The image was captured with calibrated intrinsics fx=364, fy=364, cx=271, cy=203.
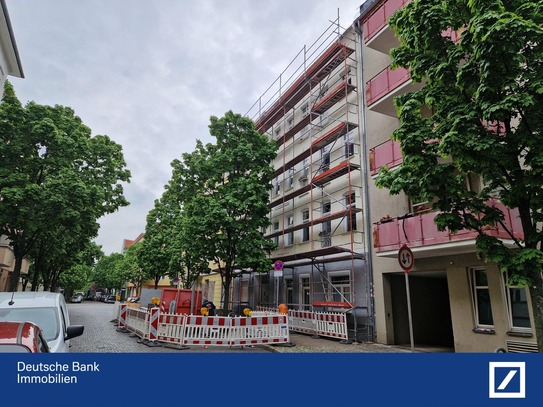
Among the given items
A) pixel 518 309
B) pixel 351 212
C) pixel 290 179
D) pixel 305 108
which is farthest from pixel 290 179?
pixel 518 309

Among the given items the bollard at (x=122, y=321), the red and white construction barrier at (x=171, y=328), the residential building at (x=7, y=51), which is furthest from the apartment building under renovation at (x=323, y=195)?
the residential building at (x=7, y=51)

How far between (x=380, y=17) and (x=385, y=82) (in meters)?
3.25

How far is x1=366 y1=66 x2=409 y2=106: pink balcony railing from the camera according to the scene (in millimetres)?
13727

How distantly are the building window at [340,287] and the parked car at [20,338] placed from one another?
43.1 ft

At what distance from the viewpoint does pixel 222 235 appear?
18.2 metres

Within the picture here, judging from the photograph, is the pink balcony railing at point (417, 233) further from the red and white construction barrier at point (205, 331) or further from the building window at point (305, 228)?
the building window at point (305, 228)

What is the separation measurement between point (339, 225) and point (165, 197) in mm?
18556

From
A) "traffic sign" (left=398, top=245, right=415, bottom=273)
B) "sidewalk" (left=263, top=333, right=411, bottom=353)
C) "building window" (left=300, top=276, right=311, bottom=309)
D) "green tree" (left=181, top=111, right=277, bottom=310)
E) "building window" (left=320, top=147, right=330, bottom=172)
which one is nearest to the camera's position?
"traffic sign" (left=398, top=245, right=415, bottom=273)

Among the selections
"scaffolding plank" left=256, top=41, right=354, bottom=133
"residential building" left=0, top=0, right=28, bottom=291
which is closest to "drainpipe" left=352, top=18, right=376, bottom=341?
"scaffolding plank" left=256, top=41, right=354, bottom=133

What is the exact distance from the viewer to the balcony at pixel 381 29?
14.9 meters

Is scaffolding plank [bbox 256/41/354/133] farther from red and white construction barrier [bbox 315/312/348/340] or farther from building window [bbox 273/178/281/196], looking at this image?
red and white construction barrier [bbox 315/312/348/340]

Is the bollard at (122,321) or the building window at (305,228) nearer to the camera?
the bollard at (122,321)

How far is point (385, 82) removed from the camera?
47.3ft

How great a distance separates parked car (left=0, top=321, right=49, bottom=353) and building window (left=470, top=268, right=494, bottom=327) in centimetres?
1126
